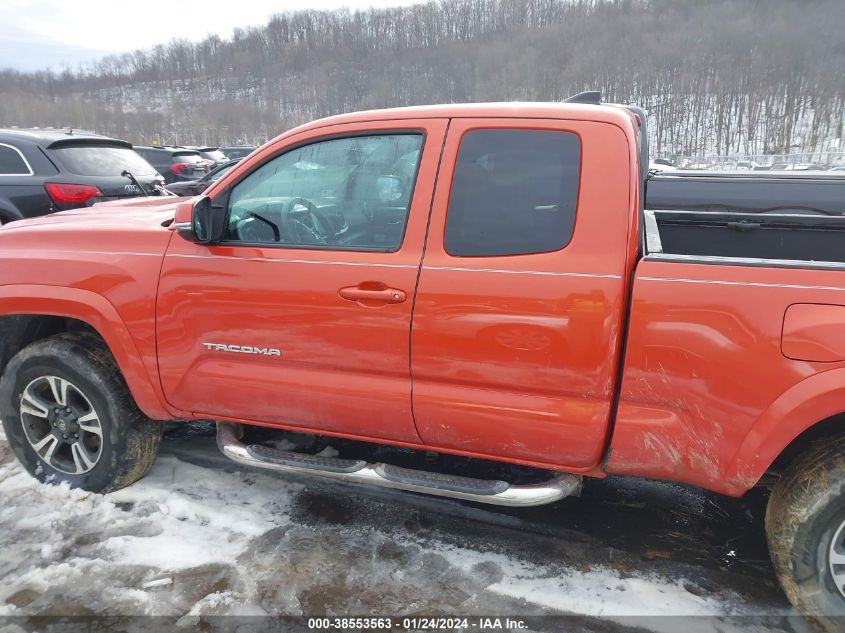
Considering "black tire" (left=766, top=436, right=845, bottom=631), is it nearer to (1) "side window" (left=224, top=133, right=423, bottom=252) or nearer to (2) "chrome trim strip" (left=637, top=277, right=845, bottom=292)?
(2) "chrome trim strip" (left=637, top=277, right=845, bottom=292)

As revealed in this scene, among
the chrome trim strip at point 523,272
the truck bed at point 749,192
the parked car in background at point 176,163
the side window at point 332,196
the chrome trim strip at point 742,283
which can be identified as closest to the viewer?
the chrome trim strip at point 742,283

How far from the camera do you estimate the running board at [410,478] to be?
2.33 m

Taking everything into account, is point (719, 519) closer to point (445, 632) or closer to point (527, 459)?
point (527, 459)

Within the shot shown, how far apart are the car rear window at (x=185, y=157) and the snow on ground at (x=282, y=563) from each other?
12504 millimetres

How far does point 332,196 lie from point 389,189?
0.30m

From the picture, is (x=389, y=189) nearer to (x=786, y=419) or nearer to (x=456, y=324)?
(x=456, y=324)

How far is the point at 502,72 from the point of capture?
8300 cm

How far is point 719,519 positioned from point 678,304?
1.48m

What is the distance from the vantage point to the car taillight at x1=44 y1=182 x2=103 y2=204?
629 centimetres

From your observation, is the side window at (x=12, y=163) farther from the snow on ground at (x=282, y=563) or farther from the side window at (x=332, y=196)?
the side window at (x=332, y=196)

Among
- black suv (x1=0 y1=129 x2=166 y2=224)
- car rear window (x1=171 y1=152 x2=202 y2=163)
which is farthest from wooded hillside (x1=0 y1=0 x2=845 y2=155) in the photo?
black suv (x1=0 y1=129 x2=166 y2=224)

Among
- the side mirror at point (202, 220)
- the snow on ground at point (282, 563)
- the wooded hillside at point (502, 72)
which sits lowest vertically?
the snow on ground at point (282, 563)

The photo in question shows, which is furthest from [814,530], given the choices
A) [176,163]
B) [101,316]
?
[176,163]

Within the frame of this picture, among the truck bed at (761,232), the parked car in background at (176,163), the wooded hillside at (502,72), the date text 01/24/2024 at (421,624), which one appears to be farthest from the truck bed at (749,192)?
the wooded hillside at (502,72)
